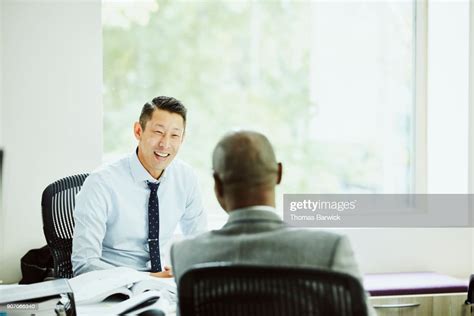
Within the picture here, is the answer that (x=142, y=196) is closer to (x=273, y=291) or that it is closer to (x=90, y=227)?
(x=90, y=227)

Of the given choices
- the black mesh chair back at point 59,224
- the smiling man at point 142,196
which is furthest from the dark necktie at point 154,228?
the black mesh chair back at point 59,224

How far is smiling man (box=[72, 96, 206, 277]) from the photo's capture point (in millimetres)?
2531

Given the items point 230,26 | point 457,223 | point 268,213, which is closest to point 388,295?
point 457,223

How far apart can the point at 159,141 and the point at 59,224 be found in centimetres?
55

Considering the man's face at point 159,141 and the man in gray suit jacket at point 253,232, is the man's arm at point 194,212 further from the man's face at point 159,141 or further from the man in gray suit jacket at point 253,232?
the man in gray suit jacket at point 253,232

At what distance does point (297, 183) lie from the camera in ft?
15.2

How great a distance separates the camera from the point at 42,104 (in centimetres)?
328

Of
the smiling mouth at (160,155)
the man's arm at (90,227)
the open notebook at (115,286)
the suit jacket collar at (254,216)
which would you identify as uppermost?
the smiling mouth at (160,155)

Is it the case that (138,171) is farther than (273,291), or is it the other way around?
(138,171)

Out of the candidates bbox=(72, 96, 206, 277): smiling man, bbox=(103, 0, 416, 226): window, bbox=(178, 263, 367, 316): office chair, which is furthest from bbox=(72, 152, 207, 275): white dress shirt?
bbox=(178, 263, 367, 316): office chair
